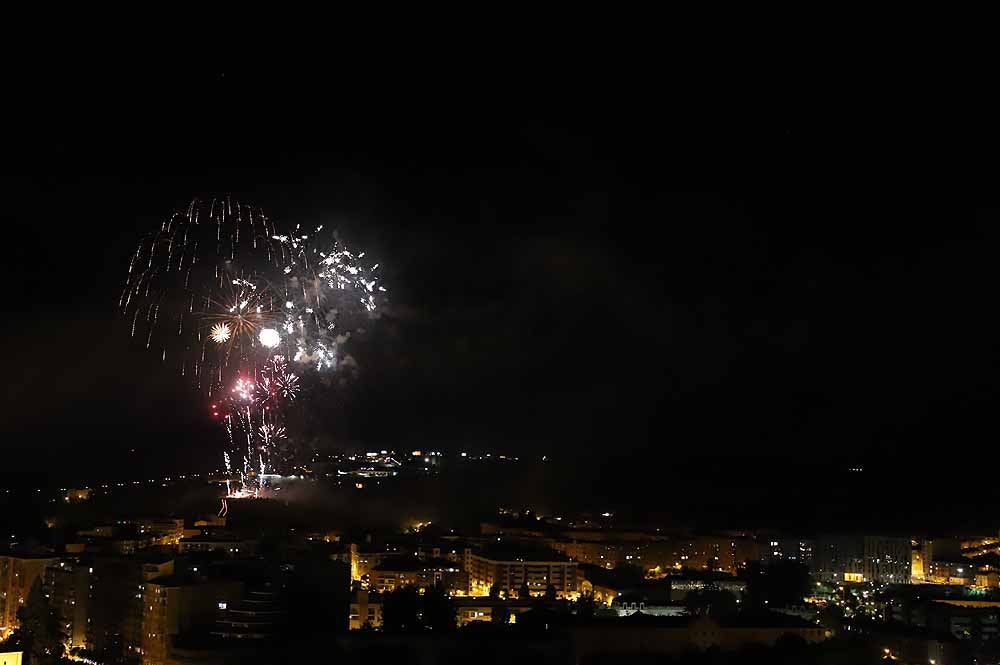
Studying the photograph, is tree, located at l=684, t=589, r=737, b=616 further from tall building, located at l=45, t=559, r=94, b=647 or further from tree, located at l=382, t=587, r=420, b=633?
tall building, located at l=45, t=559, r=94, b=647

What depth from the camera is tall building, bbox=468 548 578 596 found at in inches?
595

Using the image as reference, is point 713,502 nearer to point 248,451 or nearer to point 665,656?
point 248,451

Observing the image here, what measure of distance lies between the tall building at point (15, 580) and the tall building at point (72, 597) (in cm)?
31

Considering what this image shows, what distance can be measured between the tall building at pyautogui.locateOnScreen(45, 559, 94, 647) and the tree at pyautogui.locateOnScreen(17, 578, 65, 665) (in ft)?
1.83

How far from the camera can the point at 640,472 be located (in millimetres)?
27625

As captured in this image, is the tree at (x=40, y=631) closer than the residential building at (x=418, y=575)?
Yes

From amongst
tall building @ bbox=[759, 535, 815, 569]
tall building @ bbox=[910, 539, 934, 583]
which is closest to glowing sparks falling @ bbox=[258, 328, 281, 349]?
tall building @ bbox=[759, 535, 815, 569]

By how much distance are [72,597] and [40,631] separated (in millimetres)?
1337

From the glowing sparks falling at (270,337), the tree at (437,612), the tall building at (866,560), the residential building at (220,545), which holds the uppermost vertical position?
the glowing sparks falling at (270,337)

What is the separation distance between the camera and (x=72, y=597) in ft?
37.8

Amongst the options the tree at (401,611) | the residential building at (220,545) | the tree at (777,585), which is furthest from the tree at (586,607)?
the residential building at (220,545)

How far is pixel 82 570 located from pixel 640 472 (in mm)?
17813

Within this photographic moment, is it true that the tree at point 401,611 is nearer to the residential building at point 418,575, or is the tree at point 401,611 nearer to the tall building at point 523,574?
the residential building at point 418,575

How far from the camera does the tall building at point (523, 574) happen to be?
49.6 feet
